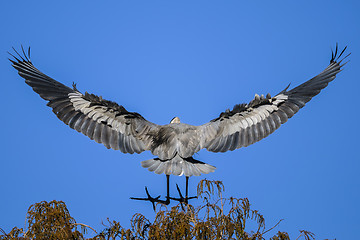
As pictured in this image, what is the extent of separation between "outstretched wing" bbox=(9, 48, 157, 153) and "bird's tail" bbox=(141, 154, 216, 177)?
0.58m

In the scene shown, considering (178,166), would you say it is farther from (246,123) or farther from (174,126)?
(246,123)

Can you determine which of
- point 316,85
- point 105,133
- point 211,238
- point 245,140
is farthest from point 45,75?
point 211,238

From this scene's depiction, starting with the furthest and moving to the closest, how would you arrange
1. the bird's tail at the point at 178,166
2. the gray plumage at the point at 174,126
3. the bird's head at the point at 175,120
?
the bird's head at the point at 175,120 → the gray plumage at the point at 174,126 → the bird's tail at the point at 178,166

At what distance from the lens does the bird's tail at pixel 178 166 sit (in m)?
8.95

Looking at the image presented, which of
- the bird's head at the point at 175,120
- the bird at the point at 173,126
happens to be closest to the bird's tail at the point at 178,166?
the bird at the point at 173,126

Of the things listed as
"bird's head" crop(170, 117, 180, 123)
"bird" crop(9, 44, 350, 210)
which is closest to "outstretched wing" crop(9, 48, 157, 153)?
"bird" crop(9, 44, 350, 210)

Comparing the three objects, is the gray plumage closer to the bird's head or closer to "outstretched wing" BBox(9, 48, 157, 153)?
"outstretched wing" BBox(9, 48, 157, 153)

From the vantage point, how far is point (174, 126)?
9727mm

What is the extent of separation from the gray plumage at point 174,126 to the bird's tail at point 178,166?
0.17 ft

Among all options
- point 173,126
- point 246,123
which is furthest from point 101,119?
point 246,123

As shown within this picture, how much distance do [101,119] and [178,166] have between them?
1.64m

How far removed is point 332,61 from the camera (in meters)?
10.8

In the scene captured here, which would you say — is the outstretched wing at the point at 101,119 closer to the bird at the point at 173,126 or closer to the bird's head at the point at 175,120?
the bird at the point at 173,126

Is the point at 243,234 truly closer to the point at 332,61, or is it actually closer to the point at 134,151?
the point at 134,151
